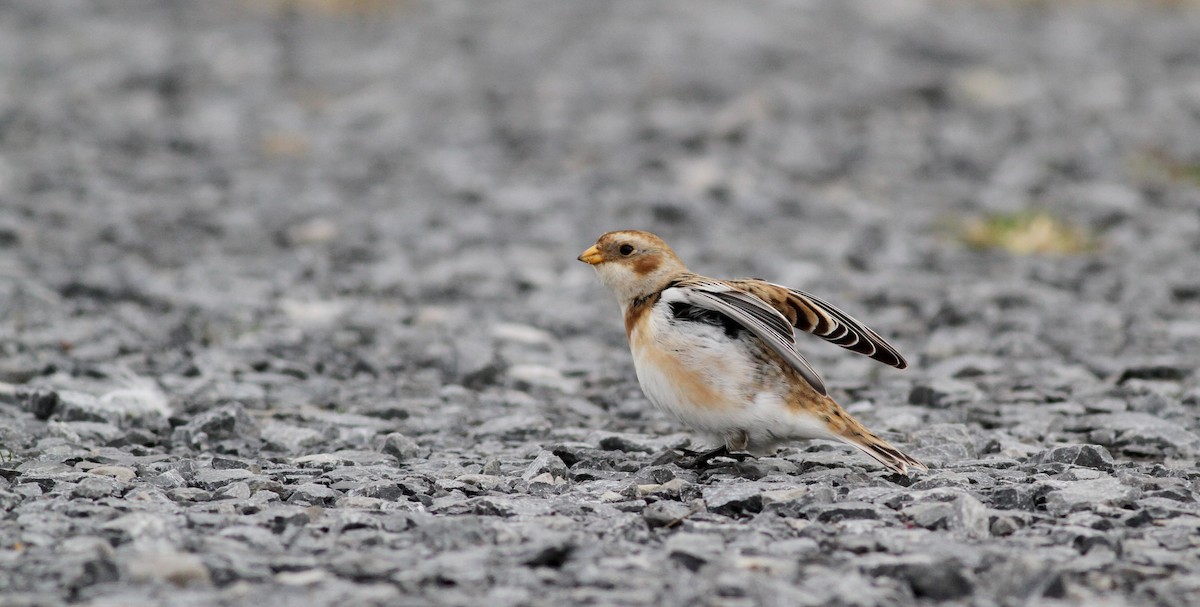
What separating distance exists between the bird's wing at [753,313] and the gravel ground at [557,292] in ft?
1.65

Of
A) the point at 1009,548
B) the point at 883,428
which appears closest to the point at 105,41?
the point at 883,428

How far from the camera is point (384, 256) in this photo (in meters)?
10.4

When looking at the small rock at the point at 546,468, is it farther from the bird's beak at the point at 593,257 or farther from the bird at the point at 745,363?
the bird's beak at the point at 593,257

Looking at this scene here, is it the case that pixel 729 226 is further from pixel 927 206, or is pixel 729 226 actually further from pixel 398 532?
pixel 398 532

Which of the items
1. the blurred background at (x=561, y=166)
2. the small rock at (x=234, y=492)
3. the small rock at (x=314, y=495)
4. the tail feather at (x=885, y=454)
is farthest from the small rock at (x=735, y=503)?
the blurred background at (x=561, y=166)

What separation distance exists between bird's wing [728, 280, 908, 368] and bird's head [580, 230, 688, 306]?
430mm

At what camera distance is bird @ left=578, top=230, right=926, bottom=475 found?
5.77m

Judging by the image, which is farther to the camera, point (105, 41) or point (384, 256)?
point (105, 41)

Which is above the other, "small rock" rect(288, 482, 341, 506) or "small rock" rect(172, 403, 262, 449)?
"small rock" rect(172, 403, 262, 449)

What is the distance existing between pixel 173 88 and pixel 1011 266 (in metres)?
9.02

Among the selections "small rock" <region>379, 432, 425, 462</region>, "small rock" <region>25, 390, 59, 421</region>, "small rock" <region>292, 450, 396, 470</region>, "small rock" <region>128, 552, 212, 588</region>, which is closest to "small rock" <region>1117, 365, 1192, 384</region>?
"small rock" <region>379, 432, 425, 462</region>

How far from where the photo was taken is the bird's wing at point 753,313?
18.6 ft

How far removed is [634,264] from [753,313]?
91 centimetres

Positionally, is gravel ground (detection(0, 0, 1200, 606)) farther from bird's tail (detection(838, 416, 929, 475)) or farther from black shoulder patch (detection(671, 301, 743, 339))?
black shoulder patch (detection(671, 301, 743, 339))
